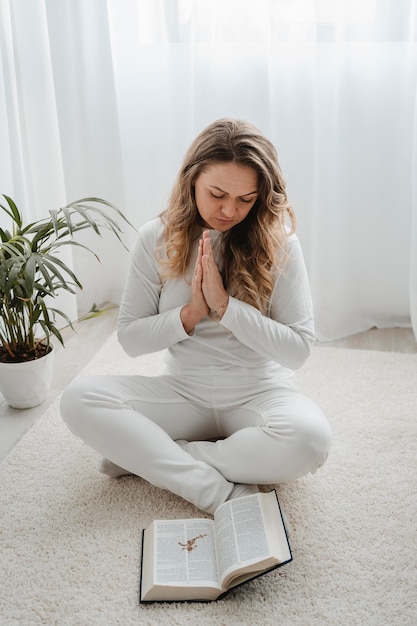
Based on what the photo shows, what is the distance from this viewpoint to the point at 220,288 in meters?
1.57

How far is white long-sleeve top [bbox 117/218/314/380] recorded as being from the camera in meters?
1.59

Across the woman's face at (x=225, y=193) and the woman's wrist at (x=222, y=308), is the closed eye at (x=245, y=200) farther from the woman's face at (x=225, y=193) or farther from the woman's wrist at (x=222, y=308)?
the woman's wrist at (x=222, y=308)

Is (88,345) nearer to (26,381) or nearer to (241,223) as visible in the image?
(26,381)

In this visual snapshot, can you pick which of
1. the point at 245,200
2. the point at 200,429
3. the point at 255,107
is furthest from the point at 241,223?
the point at 255,107

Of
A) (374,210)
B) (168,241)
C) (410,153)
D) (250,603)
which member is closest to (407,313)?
(374,210)

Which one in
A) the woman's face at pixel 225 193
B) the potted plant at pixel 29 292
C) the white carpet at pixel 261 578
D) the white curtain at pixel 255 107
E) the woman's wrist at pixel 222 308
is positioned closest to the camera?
the white carpet at pixel 261 578

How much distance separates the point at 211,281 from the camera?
5.11 feet

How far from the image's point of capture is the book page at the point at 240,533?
1.29 m

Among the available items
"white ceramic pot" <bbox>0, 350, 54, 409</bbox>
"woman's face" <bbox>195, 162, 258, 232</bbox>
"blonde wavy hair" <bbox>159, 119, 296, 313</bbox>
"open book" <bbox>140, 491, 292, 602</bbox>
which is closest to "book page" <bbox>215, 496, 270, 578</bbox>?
"open book" <bbox>140, 491, 292, 602</bbox>

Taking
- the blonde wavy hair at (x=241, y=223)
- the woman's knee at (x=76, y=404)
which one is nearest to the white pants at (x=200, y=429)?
the woman's knee at (x=76, y=404)

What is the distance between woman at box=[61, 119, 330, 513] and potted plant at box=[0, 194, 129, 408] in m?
0.26

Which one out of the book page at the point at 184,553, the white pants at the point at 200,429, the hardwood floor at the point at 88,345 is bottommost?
the hardwood floor at the point at 88,345

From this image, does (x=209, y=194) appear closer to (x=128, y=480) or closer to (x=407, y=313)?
(x=128, y=480)

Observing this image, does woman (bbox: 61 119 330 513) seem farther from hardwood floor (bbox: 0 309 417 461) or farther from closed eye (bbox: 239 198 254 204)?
hardwood floor (bbox: 0 309 417 461)
